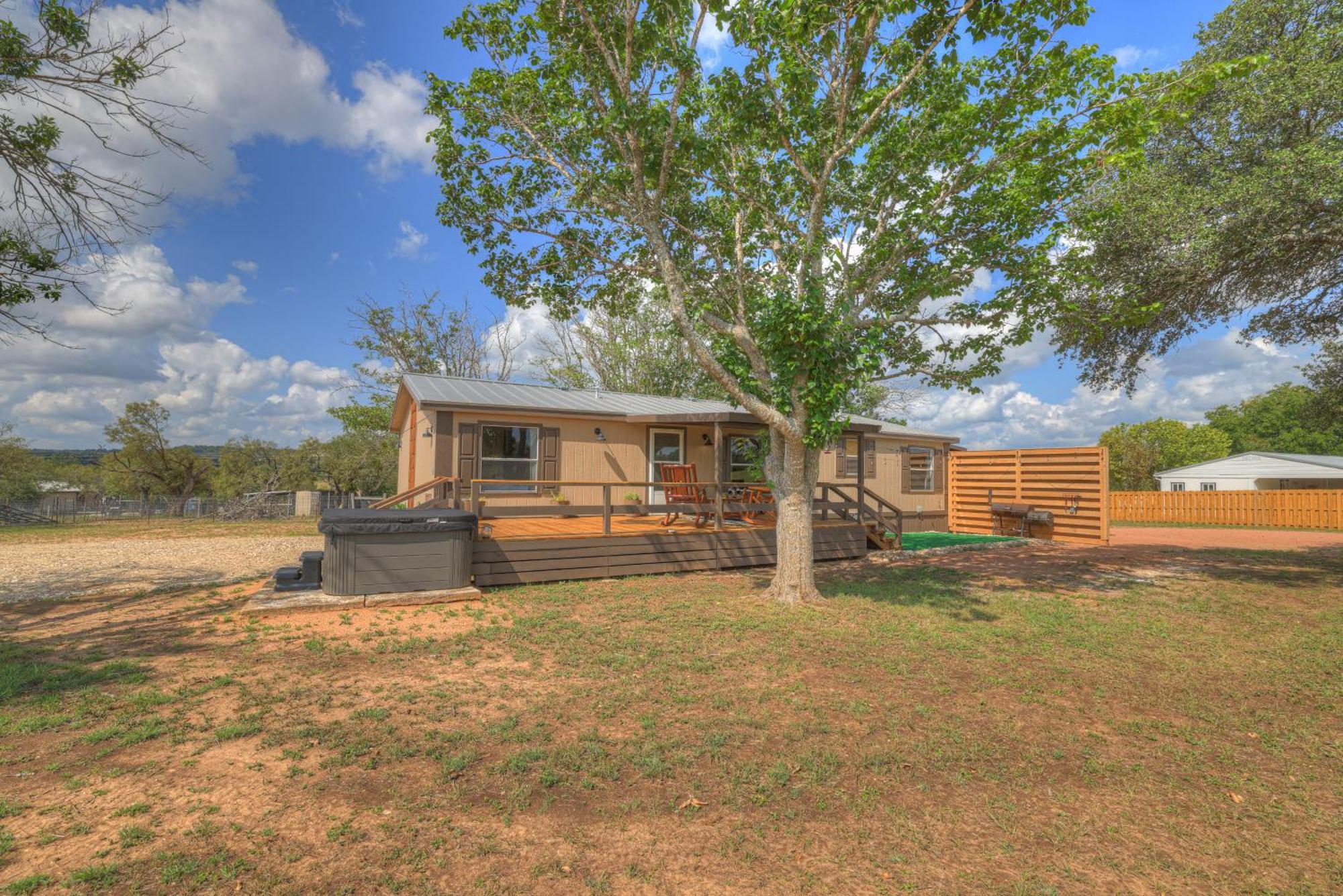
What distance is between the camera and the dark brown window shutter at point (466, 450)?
452 inches

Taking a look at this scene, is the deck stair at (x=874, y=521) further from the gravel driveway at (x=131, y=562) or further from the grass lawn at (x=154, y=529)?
the grass lawn at (x=154, y=529)

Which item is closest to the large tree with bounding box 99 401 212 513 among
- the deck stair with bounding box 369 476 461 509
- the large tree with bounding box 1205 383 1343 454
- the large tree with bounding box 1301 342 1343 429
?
the deck stair with bounding box 369 476 461 509

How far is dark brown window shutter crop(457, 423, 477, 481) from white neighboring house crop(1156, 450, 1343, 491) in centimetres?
3915

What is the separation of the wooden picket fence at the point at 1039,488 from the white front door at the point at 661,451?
902 centimetres

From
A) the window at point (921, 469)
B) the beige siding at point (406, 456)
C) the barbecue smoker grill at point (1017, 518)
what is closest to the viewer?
the beige siding at point (406, 456)

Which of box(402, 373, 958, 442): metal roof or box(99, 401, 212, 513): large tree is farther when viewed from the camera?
box(99, 401, 212, 513): large tree

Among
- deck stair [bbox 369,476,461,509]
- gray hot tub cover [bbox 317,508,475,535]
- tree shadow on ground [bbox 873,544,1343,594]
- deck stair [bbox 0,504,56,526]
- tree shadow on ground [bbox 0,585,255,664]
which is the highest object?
deck stair [bbox 369,476,461,509]

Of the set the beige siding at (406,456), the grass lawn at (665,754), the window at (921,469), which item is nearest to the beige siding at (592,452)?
the beige siding at (406,456)

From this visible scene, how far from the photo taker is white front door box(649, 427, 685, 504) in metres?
13.7

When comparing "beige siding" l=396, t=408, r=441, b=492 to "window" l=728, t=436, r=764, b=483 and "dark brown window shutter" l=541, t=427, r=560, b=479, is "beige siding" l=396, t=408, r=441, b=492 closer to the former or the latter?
"dark brown window shutter" l=541, t=427, r=560, b=479

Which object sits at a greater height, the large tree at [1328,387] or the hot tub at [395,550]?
the large tree at [1328,387]

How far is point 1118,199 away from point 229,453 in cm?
4476

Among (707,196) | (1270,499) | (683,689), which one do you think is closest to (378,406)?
(707,196)

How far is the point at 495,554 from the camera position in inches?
322
